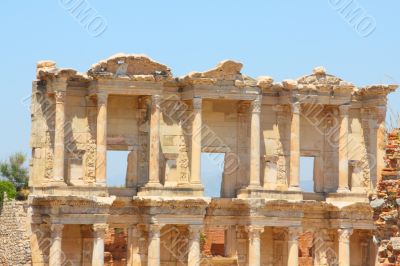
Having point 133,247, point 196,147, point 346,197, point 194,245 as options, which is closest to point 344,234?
point 346,197

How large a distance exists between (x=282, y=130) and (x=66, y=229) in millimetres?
7736

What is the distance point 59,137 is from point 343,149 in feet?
31.1

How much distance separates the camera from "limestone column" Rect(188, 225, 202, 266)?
35.0m

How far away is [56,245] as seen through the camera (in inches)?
1326

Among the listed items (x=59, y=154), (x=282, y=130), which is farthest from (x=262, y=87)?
(x=59, y=154)

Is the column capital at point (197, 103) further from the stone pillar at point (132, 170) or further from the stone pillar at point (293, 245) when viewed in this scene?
the stone pillar at point (293, 245)

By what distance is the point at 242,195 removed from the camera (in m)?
36.1

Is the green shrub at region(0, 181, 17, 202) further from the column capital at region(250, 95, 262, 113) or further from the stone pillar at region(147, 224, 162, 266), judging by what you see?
the column capital at region(250, 95, 262, 113)

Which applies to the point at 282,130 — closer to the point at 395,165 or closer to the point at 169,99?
the point at 169,99

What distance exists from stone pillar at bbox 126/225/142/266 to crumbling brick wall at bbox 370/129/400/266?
62.8 ft

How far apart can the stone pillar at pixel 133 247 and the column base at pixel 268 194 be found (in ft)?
11.2

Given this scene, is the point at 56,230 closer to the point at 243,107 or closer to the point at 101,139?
the point at 101,139

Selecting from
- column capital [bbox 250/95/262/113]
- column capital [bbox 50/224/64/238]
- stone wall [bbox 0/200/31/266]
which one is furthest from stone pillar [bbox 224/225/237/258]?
stone wall [bbox 0/200/31/266]

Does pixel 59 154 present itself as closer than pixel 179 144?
Yes
